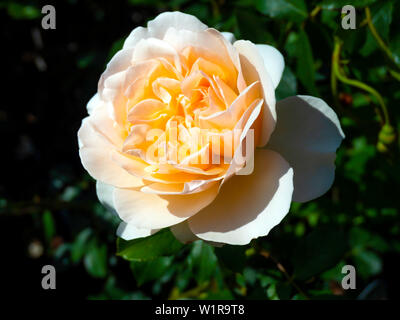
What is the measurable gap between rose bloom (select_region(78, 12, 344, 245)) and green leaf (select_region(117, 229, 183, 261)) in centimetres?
11

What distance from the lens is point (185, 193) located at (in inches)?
27.4

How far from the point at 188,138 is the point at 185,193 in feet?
0.33

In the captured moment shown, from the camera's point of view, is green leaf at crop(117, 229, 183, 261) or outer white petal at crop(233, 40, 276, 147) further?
green leaf at crop(117, 229, 183, 261)

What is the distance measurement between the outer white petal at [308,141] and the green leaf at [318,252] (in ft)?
1.11

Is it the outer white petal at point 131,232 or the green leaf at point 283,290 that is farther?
the green leaf at point 283,290

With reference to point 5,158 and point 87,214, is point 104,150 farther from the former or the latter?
point 5,158

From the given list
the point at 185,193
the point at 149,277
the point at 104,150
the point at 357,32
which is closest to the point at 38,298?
the point at 149,277

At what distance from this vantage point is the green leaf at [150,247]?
89cm

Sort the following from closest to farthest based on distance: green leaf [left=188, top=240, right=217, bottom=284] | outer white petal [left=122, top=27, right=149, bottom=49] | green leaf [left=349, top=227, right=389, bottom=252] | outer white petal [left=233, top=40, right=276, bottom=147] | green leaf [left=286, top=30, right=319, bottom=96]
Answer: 1. outer white petal [left=233, top=40, right=276, bottom=147]
2. outer white petal [left=122, top=27, right=149, bottom=49]
3. green leaf [left=286, top=30, right=319, bottom=96]
4. green leaf [left=188, top=240, right=217, bottom=284]
5. green leaf [left=349, top=227, right=389, bottom=252]

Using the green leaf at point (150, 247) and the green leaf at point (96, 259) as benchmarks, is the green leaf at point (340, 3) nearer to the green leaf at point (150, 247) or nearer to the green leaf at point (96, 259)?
the green leaf at point (150, 247)

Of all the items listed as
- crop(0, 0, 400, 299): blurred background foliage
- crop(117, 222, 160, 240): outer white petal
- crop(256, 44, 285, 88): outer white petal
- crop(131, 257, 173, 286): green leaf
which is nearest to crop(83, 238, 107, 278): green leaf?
crop(0, 0, 400, 299): blurred background foliage

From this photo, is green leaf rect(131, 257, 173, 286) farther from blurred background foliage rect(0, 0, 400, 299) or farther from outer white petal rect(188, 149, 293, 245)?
outer white petal rect(188, 149, 293, 245)

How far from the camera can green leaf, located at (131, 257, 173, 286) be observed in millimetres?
1025

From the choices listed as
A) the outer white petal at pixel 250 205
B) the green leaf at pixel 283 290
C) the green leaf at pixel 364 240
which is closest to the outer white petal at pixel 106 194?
the outer white petal at pixel 250 205
